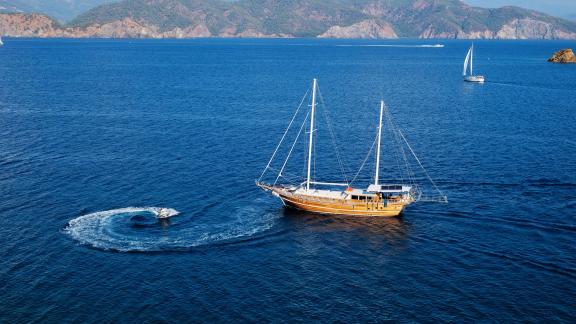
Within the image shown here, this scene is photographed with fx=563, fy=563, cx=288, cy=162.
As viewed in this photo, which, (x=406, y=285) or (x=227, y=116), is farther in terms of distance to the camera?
(x=227, y=116)

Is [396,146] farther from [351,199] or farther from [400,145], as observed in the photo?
[351,199]

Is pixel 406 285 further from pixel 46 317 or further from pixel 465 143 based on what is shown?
pixel 465 143

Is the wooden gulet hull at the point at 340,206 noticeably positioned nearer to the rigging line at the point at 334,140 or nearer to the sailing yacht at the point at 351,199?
the sailing yacht at the point at 351,199

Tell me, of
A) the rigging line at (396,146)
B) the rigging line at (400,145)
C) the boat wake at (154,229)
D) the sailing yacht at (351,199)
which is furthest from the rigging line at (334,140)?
the boat wake at (154,229)

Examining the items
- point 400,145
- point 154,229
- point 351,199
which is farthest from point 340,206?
point 400,145

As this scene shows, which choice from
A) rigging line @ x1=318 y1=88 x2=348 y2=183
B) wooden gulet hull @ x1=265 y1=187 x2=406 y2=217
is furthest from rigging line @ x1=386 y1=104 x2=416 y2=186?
wooden gulet hull @ x1=265 y1=187 x2=406 y2=217

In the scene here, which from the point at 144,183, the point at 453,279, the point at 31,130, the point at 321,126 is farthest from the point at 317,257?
the point at 31,130
